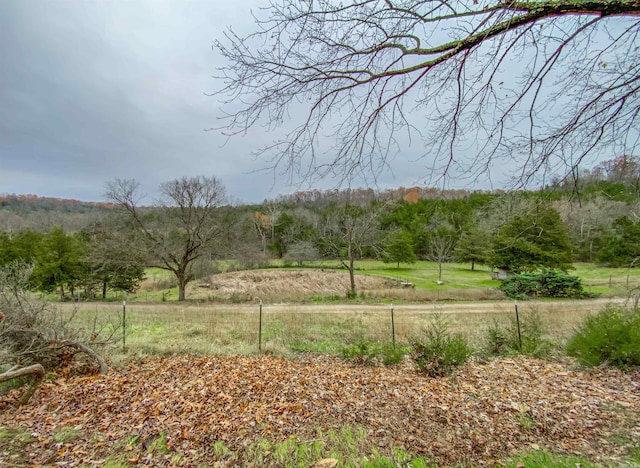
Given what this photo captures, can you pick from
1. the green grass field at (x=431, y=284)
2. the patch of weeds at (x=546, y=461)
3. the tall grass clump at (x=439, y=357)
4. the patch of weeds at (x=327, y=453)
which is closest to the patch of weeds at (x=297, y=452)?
the patch of weeds at (x=327, y=453)

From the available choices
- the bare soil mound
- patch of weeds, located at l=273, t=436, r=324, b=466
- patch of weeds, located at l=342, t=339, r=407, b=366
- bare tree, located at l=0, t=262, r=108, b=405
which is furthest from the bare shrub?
the bare soil mound

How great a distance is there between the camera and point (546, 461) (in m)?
3.00

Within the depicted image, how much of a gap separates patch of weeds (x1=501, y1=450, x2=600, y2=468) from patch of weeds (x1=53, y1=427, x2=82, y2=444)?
4813 millimetres

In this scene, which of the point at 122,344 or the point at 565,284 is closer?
the point at 122,344

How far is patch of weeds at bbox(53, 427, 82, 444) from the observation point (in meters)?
3.67

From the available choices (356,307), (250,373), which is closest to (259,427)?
(250,373)

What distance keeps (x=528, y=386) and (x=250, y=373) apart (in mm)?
4728

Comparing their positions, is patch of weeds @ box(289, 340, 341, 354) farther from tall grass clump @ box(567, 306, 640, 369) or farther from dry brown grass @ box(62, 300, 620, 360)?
tall grass clump @ box(567, 306, 640, 369)

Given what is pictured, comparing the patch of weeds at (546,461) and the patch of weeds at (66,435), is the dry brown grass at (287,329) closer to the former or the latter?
the patch of weeds at (66,435)

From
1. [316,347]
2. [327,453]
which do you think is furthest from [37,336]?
[316,347]

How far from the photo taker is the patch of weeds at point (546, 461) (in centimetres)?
293

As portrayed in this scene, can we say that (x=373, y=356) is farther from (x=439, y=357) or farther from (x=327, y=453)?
(x=327, y=453)

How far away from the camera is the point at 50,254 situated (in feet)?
77.9

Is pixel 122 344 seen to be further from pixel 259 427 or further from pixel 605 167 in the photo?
pixel 605 167
